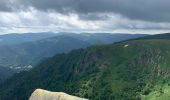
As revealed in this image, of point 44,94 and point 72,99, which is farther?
point 44,94

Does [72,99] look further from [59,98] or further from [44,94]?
[44,94]

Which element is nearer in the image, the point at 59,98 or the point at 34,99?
the point at 59,98

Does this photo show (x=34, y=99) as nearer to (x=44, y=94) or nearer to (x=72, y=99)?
(x=44, y=94)

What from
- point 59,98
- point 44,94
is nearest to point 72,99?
point 59,98

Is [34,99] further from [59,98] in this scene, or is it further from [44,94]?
[59,98]

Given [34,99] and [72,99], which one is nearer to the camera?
[72,99]

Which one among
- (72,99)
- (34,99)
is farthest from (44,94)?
(72,99)
